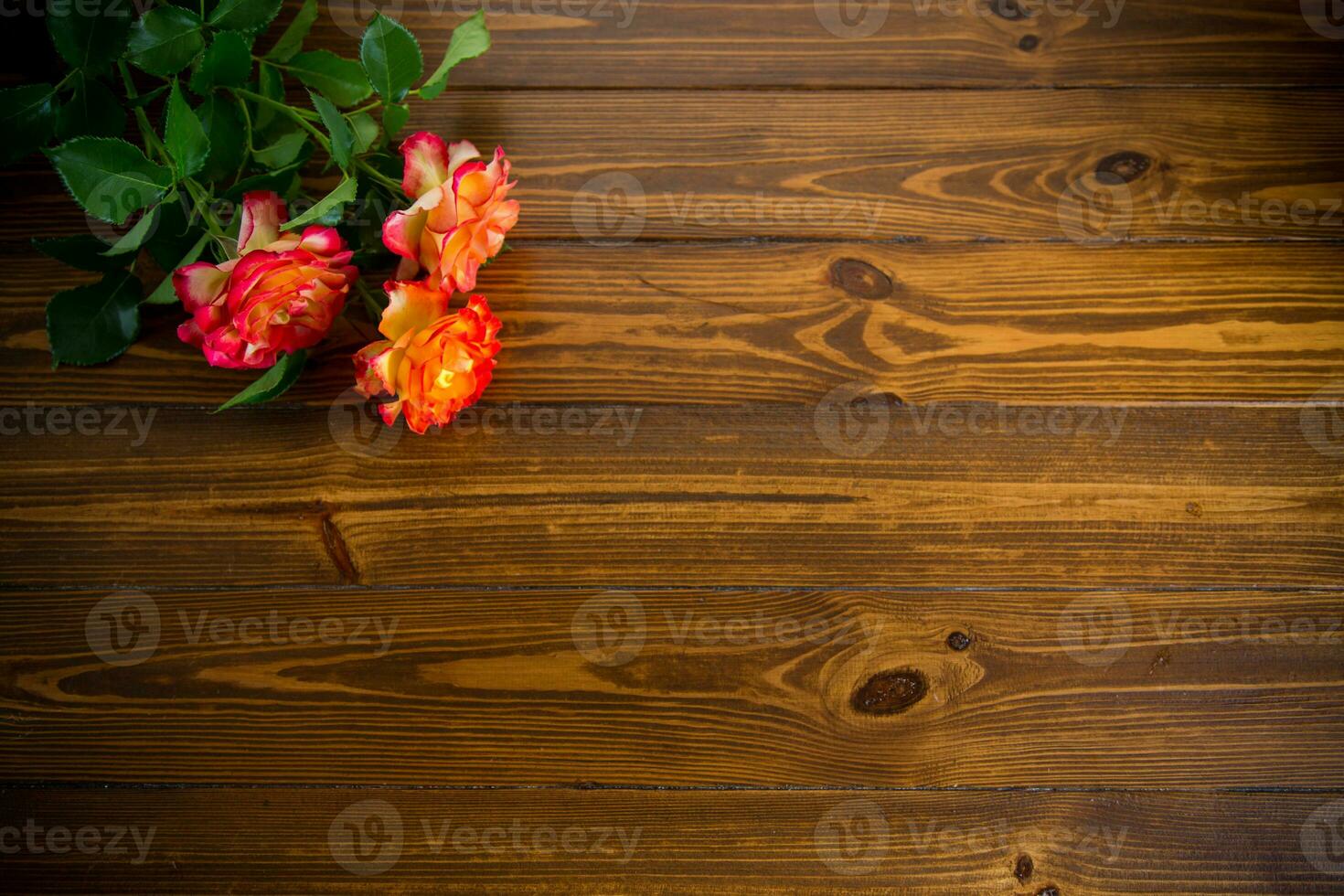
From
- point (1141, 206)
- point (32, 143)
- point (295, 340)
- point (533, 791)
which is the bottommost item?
point (533, 791)

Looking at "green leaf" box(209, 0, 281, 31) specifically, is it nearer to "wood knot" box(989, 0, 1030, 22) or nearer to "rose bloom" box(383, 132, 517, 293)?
"rose bloom" box(383, 132, 517, 293)

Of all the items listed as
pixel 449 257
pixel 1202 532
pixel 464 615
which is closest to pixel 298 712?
pixel 464 615

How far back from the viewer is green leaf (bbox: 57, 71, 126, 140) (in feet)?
2.60

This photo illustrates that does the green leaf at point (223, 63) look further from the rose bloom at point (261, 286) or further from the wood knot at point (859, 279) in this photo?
the wood knot at point (859, 279)

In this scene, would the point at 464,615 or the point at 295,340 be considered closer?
the point at 295,340

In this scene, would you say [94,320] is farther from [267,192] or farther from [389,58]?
[389,58]

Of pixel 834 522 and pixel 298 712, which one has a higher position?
pixel 834 522

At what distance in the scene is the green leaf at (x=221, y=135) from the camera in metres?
0.78

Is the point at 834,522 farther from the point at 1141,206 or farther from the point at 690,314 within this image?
the point at 1141,206

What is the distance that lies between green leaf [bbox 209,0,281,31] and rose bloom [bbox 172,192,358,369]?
0.14m

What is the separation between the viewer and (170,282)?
0.86 meters

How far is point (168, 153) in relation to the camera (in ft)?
2.40

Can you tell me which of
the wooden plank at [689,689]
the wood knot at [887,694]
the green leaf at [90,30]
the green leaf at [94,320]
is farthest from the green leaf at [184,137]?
the wood knot at [887,694]

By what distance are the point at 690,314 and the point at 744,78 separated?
0.26m
